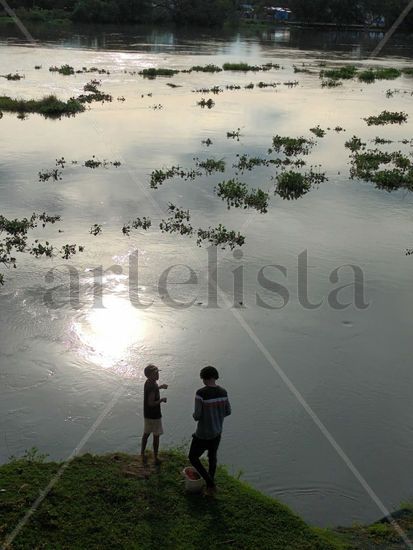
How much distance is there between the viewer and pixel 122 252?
50.8ft

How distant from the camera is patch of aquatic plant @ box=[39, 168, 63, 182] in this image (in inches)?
839

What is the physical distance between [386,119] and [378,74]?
21.9m

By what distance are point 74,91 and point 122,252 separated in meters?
27.2

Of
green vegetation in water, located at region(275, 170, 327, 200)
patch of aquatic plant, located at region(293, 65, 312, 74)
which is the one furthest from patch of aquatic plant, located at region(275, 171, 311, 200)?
patch of aquatic plant, located at region(293, 65, 312, 74)

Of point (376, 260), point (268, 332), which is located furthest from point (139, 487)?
point (376, 260)

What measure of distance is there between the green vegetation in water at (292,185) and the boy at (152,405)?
13856mm

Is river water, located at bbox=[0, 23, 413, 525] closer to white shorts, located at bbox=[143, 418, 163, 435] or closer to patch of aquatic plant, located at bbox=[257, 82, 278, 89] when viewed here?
white shorts, located at bbox=[143, 418, 163, 435]

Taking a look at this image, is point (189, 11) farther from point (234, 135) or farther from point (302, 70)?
point (234, 135)

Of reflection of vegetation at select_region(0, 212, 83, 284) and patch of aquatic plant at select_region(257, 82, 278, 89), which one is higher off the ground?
patch of aquatic plant at select_region(257, 82, 278, 89)

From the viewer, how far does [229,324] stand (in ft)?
40.4

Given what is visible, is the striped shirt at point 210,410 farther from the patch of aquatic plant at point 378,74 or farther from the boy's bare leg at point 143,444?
the patch of aquatic plant at point 378,74

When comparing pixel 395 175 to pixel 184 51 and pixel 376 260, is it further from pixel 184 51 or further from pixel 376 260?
pixel 184 51

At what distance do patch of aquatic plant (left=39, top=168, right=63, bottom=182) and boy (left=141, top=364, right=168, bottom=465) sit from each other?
49.6 feet

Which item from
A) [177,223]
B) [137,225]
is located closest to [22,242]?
[137,225]
